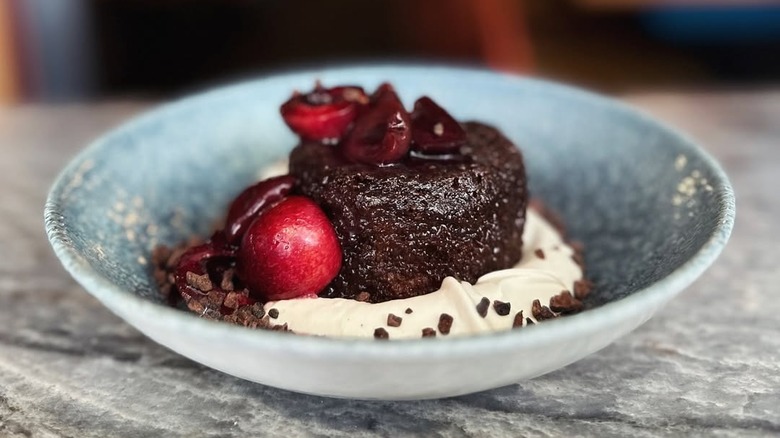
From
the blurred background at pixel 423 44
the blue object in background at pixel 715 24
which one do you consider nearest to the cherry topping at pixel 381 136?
the blurred background at pixel 423 44

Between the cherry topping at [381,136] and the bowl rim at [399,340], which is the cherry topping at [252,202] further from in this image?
the bowl rim at [399,340]

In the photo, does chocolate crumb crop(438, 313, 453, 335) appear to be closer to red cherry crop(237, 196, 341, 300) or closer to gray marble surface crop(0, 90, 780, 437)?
gray marble surface crop(0, 90, 780, 437)

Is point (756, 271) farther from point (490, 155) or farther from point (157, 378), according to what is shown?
point (157, 378)

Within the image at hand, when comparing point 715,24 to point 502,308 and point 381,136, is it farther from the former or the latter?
point 502,308

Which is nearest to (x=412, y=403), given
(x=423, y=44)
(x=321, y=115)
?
(x=321, y=115)

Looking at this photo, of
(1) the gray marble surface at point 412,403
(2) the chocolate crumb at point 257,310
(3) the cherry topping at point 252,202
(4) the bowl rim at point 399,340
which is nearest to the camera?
(4) the bowl rim at point 399,340

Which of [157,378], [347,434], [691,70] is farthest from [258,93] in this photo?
[691,70]

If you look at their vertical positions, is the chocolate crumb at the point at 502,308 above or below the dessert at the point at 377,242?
below
